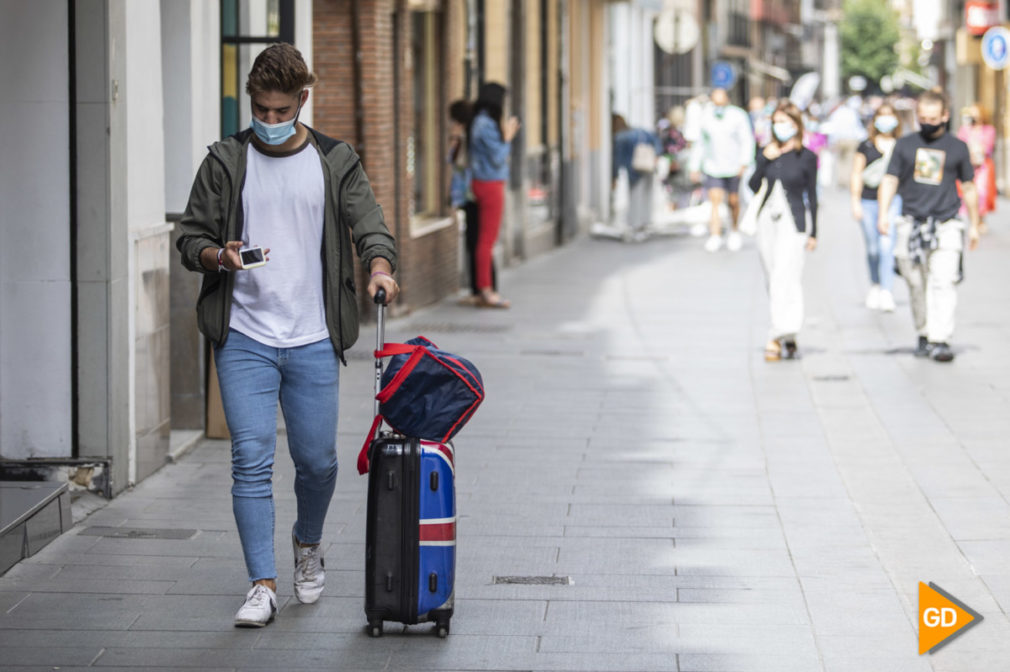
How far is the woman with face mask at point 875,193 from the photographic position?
1555cm

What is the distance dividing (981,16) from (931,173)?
2659cm

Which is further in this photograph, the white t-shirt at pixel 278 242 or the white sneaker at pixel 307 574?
the white sneaker at pixel 307 574

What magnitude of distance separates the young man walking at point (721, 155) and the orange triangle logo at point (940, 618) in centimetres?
1711

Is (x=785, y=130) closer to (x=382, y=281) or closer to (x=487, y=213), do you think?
(x=487, y=213)

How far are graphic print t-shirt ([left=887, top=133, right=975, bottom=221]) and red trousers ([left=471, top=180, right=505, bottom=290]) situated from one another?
14.1 ft

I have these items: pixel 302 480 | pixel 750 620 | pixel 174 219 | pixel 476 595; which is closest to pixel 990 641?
pixel 750 620

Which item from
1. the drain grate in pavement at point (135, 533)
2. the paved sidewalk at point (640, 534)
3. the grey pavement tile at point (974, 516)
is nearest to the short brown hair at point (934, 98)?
the paved sidewalk at point (640, 534)

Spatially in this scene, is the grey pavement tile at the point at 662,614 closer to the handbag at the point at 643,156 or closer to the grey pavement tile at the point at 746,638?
the grey pavement tile at the point at 746,638

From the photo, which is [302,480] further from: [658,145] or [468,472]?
[658,145]

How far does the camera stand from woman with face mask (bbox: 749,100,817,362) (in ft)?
41.0

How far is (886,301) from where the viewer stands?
15.9m

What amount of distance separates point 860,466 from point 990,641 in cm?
311

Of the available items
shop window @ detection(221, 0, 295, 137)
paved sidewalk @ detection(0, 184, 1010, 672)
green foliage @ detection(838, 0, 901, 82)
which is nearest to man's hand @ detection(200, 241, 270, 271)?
paved sidewalk @ detection(0, 184, 1010, 672)

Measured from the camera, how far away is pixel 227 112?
419 inches
